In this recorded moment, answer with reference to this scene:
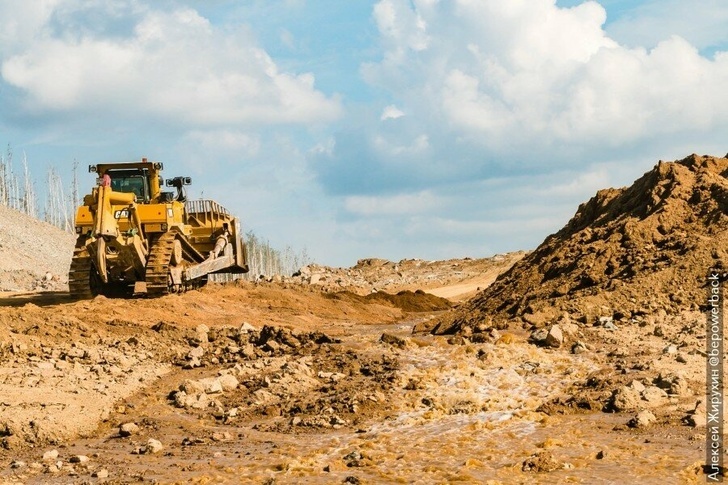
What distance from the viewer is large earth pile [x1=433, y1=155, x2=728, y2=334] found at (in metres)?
14.0

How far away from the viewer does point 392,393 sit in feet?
35.6

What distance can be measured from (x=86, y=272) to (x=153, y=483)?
39.9ft

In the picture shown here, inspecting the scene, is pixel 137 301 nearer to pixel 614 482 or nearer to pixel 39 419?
pixel 39 419

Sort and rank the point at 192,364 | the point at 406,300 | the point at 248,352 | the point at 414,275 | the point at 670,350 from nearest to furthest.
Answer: the point at 670,350 → the point at 192,364 → the point at 248,352 → the point at 406,300 → the point at 414,275

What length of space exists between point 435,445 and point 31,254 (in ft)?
164

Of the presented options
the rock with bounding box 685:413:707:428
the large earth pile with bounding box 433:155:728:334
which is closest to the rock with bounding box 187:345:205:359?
the large earth pile with bounding box 433:155:728:334

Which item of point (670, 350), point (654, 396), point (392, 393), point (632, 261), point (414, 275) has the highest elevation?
point (632, 261)

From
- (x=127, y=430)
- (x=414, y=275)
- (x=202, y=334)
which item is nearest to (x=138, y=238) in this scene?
(x=202, y=334)

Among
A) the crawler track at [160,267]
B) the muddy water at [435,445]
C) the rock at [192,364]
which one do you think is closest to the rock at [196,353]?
the rock at [192,364]

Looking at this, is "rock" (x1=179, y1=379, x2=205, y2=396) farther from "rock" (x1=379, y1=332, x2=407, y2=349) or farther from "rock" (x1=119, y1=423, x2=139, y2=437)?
"rock" (x1=379, y1=332, x2=407, y2=349)

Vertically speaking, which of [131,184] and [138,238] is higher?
[131,184]

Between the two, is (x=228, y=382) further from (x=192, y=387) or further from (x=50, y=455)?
(x=50, y=455)

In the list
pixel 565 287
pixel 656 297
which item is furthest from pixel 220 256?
pixel 656 297

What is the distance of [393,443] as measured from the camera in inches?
357
